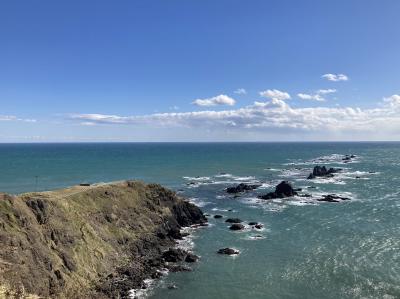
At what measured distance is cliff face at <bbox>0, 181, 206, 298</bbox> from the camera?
1834 inches

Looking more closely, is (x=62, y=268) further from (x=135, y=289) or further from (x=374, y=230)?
(x=374, y=230)

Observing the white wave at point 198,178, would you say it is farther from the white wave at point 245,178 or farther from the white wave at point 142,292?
the white wave at point 142,292

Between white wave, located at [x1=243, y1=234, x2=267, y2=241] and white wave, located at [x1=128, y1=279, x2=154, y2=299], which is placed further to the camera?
white wave, located at [x1=243, y1=234, x2=267, y2=241]

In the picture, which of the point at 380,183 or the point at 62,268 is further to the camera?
the point at 380,183

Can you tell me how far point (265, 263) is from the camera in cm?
5997

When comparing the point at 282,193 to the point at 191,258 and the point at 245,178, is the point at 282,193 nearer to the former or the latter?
the point at 245,178

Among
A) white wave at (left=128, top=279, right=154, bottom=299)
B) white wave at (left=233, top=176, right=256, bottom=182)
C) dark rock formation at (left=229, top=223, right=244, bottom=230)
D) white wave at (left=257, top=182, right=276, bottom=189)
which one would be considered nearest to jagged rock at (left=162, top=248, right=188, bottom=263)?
white wave at (left=128, top=279, right=154, bottom=299)

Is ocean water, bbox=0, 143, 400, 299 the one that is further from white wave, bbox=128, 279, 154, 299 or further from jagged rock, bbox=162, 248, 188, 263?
jagged rock, bbox=162, 248, 188, 263

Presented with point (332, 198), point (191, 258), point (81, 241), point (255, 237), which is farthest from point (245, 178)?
point (81, 241)

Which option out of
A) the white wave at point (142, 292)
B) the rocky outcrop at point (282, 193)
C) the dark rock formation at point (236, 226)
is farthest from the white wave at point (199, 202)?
the white wave at point (142, 292)

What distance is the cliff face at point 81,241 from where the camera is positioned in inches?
1834

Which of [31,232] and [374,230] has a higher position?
[31,232]

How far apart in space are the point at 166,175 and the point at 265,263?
111 meters

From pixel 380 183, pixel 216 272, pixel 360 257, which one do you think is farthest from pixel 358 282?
pixel 380 183
